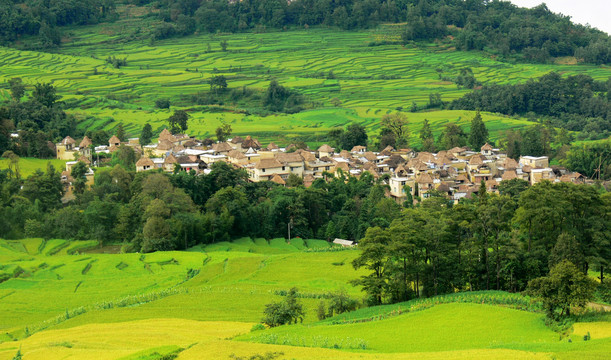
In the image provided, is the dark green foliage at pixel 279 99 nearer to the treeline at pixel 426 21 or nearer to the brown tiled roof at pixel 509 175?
the treeline at pixel 426 21

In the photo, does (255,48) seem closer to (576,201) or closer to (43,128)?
(43,128)

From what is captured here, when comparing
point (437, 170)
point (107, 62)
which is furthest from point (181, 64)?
point (437, 170)

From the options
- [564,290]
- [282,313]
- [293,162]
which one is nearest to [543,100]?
[293,162]

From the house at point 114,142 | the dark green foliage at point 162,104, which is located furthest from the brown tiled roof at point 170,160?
the dark green foliage at point 162,104

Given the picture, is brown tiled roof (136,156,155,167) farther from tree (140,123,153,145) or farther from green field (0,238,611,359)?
green field (0,238,611,359)

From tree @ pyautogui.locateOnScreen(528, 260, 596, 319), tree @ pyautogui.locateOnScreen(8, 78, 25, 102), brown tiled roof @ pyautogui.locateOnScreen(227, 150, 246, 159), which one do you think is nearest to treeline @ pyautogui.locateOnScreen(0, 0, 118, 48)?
tree @ pyautogui.locateOnScreen(8, 78, 25, 102)

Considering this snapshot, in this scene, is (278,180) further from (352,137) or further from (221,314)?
(221,314)

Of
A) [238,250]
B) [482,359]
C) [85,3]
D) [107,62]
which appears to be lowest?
[238,250]
